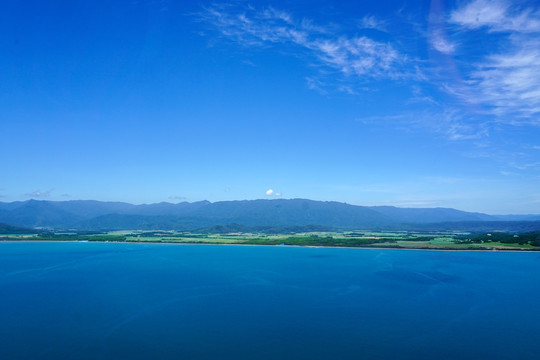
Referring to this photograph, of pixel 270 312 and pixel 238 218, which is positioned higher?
pixel 238 218

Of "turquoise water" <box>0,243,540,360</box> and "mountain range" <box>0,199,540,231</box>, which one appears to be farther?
"mountain range" <box>0,199,540,231</box>

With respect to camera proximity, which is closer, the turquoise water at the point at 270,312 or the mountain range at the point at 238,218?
the turquoise water at the point at 270,312

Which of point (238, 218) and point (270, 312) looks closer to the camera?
point (270, 312)

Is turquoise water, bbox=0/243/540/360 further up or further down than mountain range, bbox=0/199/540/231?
further down

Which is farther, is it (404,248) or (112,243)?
(112,243)

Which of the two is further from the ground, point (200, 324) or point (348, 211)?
point (348, 211)

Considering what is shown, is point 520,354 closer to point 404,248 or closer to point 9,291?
point 9,291

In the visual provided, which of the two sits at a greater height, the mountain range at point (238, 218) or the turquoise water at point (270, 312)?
the mountain range at point (238, 218)

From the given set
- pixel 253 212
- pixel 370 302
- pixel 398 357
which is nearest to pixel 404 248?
pixel 370 302
